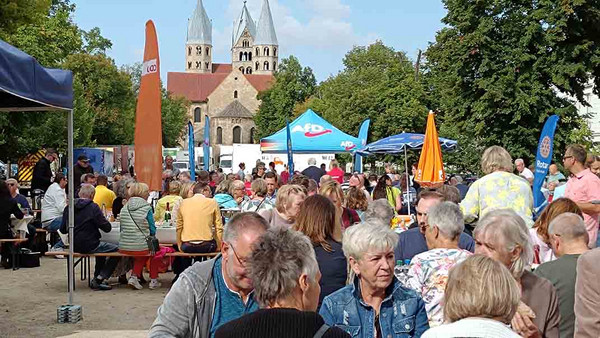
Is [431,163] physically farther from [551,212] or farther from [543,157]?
[551,212]

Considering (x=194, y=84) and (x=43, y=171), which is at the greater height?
(x=194, y=84)

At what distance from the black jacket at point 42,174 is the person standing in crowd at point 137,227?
22.1 ft

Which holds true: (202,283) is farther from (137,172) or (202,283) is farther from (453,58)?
(453,58)

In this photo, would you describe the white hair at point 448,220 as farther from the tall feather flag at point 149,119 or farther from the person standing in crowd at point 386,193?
the person standing in crowd at point 386,193

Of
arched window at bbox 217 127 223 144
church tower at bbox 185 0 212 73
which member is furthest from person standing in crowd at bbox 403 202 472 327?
church tower at bbox 185 0 212 73

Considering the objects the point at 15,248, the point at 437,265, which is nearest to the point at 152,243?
the point at 15,248

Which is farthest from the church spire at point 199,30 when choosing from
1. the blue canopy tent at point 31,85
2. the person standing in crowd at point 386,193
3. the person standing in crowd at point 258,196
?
the blue canopy tent at point 31,85

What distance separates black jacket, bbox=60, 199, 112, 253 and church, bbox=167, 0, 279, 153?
110 m

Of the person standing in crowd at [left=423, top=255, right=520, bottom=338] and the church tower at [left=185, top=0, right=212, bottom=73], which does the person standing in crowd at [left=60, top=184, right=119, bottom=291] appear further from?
the church tower at [left=185, top=0, right=212, bottom=73]

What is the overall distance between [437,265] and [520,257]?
1.68 ft

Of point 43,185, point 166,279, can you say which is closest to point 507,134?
point 43,185

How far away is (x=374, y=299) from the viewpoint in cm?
417

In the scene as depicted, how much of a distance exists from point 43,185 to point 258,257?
16.7 m

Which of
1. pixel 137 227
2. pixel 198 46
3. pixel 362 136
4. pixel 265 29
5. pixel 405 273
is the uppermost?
pixel 265 29
